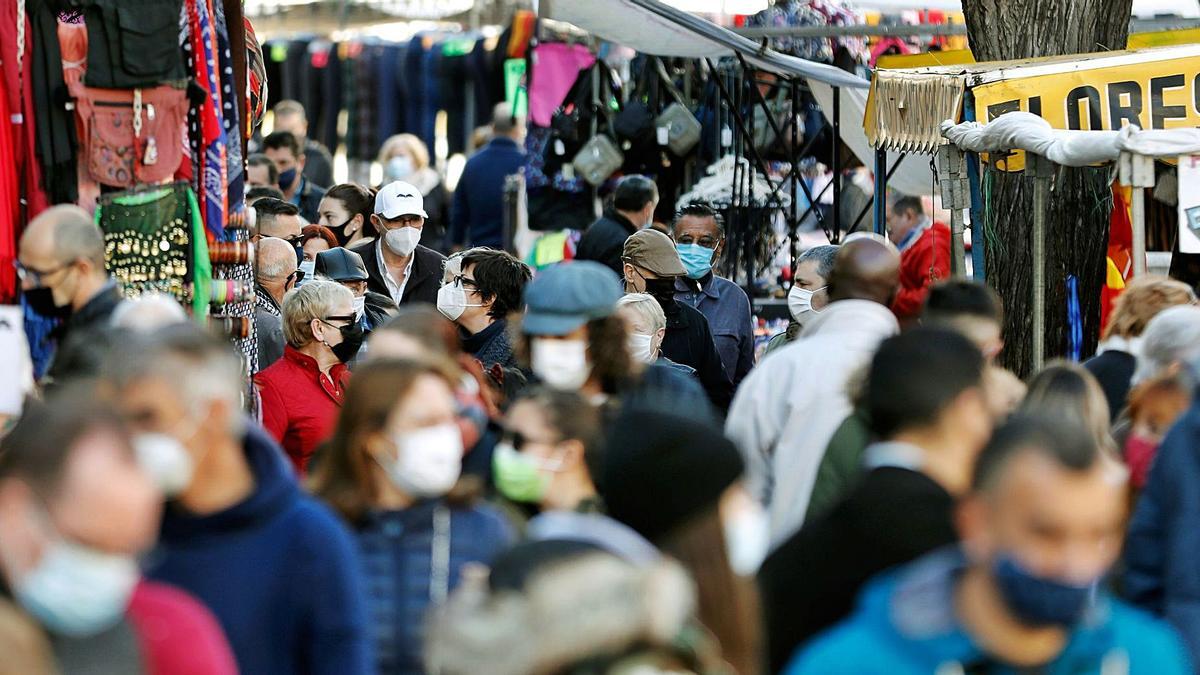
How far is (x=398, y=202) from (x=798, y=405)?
4.55 meters

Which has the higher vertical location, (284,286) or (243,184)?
(243,184)

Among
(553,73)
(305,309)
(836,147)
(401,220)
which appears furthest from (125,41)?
(553,73)

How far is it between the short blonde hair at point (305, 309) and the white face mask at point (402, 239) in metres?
2.04

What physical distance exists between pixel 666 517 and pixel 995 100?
234 inches

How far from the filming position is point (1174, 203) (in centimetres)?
955

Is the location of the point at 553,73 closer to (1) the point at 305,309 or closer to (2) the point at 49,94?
(1) the point at 305,309

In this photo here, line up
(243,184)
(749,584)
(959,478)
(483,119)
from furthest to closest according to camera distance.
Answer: (483,119)
(243,184)
(959,478)
(749,584)

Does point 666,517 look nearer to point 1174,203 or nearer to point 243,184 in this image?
point 243,184

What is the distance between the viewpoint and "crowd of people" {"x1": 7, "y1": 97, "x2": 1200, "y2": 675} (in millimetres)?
2967

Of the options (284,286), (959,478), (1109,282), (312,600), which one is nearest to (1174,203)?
(1109,282)

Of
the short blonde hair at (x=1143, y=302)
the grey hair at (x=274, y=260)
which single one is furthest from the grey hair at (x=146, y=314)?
the grey hair at (x=274, y=260)

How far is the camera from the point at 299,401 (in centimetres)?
745

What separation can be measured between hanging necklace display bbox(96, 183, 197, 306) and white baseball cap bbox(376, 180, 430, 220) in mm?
2648

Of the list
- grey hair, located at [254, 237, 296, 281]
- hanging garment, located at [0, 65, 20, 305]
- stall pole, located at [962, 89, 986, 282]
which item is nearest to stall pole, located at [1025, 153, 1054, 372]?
stall pole, located at [962, 89, 986, 282]
